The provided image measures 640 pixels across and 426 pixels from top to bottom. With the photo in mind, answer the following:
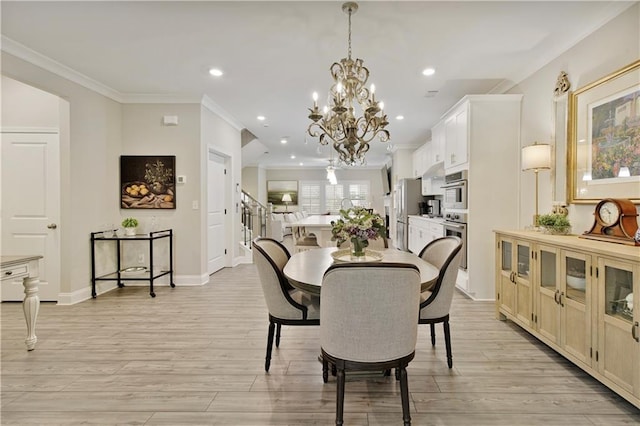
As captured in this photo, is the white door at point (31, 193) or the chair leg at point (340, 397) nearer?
the chair leg at point (340, 397)

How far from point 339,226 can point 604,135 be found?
2.21 meters

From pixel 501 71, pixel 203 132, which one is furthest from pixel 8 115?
pixel 501 71

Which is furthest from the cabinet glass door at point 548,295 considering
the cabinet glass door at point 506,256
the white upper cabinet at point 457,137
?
the white upper cabinet at point 457,137

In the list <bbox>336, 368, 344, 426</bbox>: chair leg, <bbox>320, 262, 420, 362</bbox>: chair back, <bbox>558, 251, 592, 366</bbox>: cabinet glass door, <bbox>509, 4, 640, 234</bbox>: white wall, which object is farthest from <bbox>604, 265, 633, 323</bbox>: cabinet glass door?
<bbox>336, 368, 344, 426</bbox>: chair leg

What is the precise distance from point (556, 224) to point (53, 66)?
17.3 ft

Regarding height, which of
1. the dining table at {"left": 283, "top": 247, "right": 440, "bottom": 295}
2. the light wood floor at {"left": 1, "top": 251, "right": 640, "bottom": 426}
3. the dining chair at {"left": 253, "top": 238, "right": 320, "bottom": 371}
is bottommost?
the light wood floor at {"left": 1, "top": 251, "right": 640, "bottom": 426}

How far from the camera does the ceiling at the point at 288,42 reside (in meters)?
2.50

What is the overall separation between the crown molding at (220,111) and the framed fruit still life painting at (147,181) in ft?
3.05

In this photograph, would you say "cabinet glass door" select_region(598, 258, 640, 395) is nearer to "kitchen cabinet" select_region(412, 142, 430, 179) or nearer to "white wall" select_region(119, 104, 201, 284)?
"white wall" select_region(119, 104, 201, 284)

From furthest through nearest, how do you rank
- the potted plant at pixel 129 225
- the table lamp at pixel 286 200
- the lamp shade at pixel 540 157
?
the table lamp at pixel 286 200, the potted plant at pixel 129 225, the lamp shade at pixel 540 157

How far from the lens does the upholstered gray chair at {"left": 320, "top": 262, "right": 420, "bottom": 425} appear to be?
1.52 m

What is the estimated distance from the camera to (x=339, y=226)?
2.24m

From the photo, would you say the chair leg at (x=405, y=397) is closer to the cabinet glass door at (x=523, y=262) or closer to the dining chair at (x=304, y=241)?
the cabinet glass door at (x=523, y=262)

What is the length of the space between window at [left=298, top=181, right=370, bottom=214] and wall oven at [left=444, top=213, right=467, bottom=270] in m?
8.09
